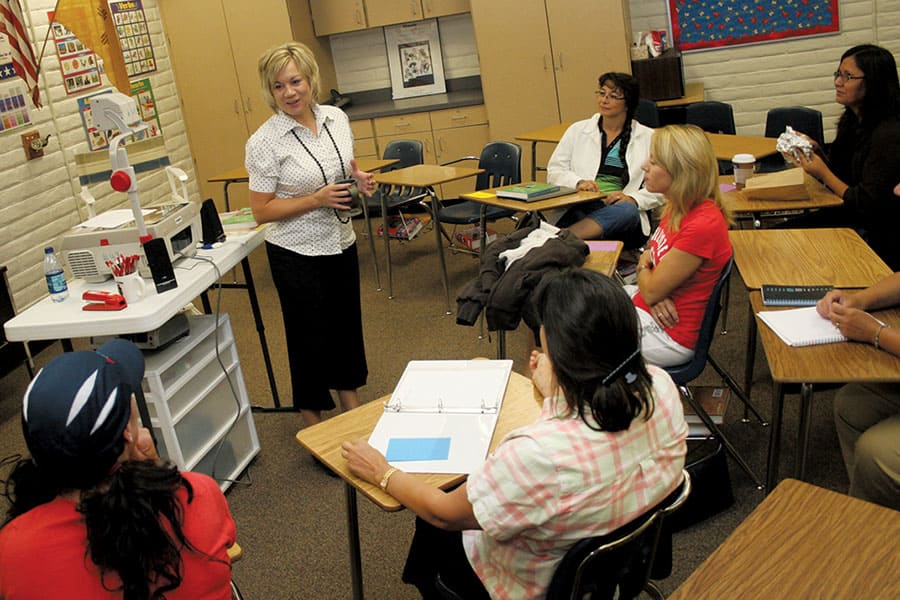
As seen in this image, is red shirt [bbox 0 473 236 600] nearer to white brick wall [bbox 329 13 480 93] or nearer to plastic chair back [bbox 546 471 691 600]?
plastic chair back [bbox 546 471 691 600]

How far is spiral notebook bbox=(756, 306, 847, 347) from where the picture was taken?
2.27 m

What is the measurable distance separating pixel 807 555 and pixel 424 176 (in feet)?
12.0

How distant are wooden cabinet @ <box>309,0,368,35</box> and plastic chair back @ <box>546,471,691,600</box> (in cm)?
607

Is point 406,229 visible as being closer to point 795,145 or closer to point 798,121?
point 798,121

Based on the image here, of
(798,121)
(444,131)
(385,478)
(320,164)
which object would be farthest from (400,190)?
(385,478)

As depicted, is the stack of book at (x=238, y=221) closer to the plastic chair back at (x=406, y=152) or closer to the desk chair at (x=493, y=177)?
the desk chair at (x=493, y=177)

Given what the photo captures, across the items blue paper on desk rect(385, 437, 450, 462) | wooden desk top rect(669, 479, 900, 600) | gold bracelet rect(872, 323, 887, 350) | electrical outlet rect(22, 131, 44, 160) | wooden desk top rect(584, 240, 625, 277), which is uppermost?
electrical outlet rect(22, 131, 44, 160)

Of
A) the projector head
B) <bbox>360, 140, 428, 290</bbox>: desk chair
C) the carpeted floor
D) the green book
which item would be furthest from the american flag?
the green book

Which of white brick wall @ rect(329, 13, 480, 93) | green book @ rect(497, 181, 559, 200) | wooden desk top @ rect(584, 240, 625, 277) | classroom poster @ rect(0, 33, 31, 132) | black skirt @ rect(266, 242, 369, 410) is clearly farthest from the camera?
white brick wall @ rect(329, 13, 480, 93)

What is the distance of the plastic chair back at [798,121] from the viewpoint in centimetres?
465

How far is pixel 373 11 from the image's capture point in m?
6.93

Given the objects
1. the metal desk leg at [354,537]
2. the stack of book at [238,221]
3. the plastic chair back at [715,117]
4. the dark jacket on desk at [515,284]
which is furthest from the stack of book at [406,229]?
the metal desk leg at [354,537]

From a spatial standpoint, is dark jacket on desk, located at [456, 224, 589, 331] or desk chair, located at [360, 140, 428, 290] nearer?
dark jacket on desk, located at [456, 224, 589, 331]

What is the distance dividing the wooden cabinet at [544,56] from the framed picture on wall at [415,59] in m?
0.72
